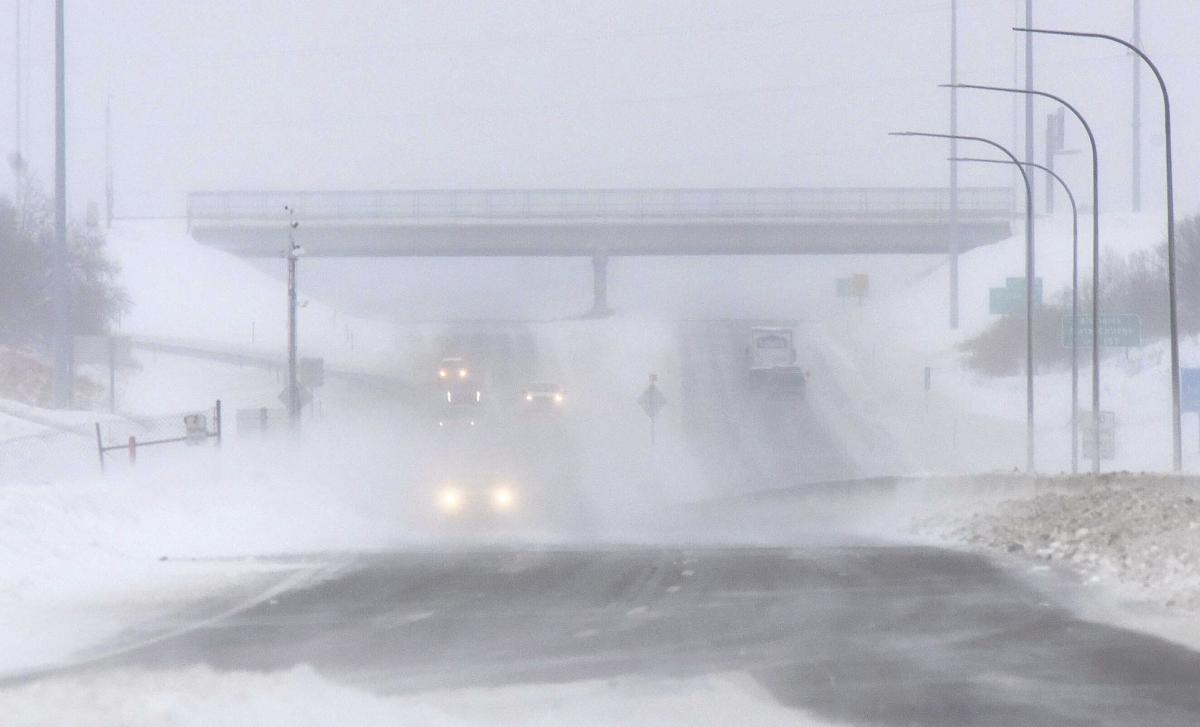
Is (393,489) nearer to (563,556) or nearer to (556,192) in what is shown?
(563,556)

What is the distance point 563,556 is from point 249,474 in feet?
61.0

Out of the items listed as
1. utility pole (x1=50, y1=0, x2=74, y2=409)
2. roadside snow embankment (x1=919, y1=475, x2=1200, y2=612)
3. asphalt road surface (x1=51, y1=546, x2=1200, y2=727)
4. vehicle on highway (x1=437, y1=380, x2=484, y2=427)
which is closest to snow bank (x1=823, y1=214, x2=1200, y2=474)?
vehicle on highway (x1=437, y1=380, x2=484, y2=427)

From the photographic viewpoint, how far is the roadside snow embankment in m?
20.2

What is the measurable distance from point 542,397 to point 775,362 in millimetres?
13329

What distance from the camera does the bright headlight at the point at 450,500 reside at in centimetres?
3881

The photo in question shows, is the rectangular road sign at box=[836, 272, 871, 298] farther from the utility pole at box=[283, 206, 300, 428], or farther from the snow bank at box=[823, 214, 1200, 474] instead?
the utility pole at box=[283, 206, 300, 428]

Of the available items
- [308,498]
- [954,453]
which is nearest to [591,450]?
[954,453]

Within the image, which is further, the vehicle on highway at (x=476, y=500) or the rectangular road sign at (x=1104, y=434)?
the rectangular road sign at (x=1104, y=434)

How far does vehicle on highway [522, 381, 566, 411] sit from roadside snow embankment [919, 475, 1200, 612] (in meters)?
39.1

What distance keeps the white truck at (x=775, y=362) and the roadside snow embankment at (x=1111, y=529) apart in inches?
1781

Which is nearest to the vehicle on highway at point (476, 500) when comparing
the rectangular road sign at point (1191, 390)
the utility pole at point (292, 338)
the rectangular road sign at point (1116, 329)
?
the utility pole at point (292, 338)

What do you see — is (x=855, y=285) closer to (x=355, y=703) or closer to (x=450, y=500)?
(x=450, y=500)

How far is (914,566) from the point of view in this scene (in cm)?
2389

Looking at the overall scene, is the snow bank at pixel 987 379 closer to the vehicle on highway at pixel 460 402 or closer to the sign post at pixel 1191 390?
the sign post at pixel 1191 390
